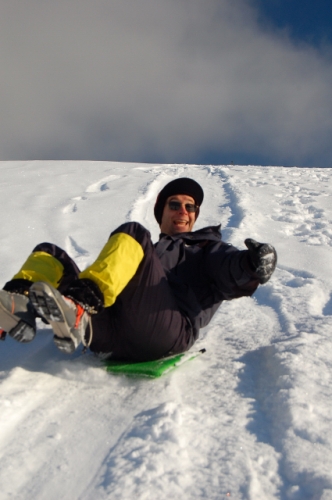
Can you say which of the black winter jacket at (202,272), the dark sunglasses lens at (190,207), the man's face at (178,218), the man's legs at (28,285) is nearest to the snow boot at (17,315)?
the man's legs at (28,285)

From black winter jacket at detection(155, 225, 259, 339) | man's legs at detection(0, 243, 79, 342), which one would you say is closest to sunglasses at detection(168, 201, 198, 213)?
black winter jacket at detection(155, 225, 259, 339)

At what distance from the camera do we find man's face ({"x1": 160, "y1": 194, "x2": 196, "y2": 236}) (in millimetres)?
2988

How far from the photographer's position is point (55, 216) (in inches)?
229

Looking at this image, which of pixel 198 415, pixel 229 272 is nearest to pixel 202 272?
pixel 229 272

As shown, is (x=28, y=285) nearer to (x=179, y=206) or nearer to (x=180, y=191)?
(x=179, y=206)

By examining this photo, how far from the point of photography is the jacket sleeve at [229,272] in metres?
2.06

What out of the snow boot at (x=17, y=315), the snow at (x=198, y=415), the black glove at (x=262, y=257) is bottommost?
the snow at (x=198, y=415)

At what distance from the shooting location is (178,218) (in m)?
3.00

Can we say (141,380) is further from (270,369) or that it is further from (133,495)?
Result: (133,495)

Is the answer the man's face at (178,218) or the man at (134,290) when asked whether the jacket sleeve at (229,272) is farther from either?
the man's face at (178,218)

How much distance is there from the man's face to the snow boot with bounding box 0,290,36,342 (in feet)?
4.44

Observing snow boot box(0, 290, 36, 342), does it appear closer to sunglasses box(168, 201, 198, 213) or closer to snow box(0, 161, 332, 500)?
snow box(0, 161, 332, 500)

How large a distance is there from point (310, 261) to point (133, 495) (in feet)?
10.4

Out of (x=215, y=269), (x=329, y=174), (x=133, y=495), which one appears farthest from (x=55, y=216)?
(x=329, y=174)
